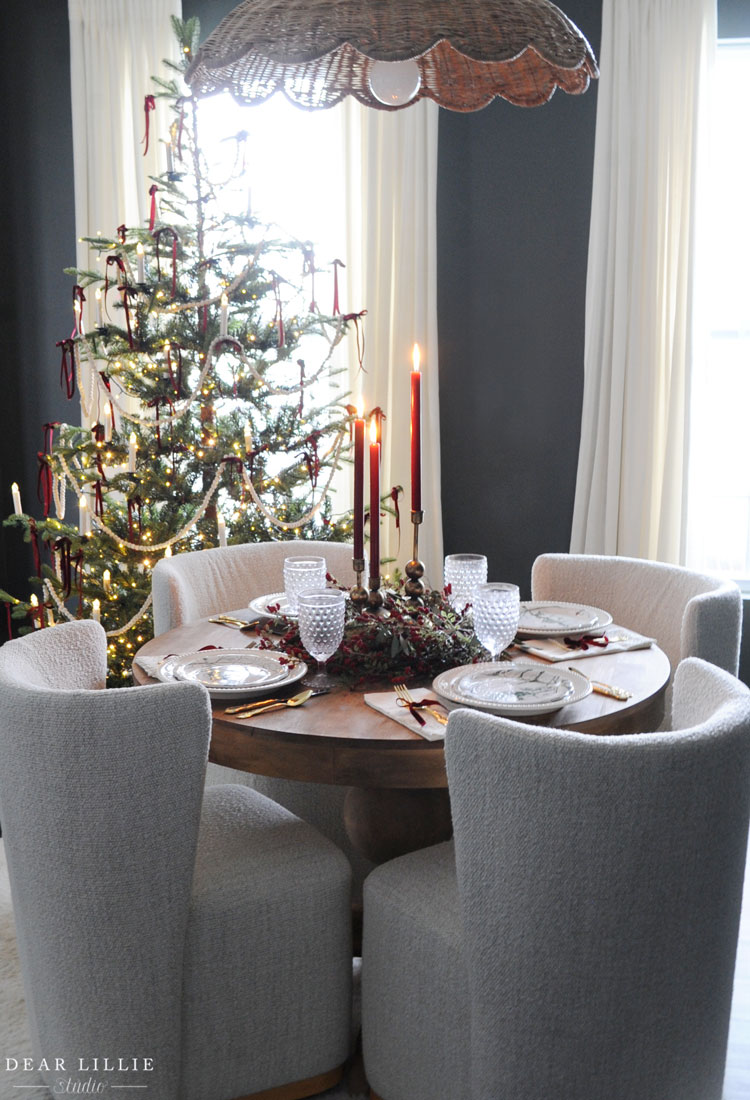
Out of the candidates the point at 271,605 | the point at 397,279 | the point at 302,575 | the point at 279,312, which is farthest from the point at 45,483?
the point at 302,575

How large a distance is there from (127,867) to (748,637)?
2.93 metres

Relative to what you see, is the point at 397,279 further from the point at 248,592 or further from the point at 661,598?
the point at 661,598

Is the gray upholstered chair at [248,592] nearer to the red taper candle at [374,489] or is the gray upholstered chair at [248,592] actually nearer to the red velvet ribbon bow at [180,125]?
the red taper candle at [374,489]

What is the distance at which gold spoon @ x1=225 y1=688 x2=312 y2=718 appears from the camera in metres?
1.73

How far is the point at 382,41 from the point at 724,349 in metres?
2.56

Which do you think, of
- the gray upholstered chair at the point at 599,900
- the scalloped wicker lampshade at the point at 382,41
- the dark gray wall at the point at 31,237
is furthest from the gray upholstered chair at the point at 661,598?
the dark gray wall at the point at 31,237

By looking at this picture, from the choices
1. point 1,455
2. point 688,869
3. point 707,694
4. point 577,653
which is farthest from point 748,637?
point 1,455

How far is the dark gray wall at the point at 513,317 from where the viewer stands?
3748 millimetres

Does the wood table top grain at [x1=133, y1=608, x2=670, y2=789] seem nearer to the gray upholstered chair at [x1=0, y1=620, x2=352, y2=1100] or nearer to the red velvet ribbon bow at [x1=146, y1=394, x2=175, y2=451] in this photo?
the gray upholstered chair at [x1=0, y1=620, x2=352, y2=1100]

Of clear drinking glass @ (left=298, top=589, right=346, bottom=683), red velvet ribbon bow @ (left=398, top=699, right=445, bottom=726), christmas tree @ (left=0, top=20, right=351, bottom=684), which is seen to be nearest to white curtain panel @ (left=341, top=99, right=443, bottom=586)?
christmas tree @ (left=0, top=20, right=351, bottom=684)

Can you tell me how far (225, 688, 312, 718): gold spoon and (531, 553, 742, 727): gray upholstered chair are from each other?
917 mm

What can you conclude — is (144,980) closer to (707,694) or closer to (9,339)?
(707,694)

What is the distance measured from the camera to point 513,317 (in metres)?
3.86

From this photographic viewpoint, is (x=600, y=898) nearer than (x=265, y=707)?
Yes
